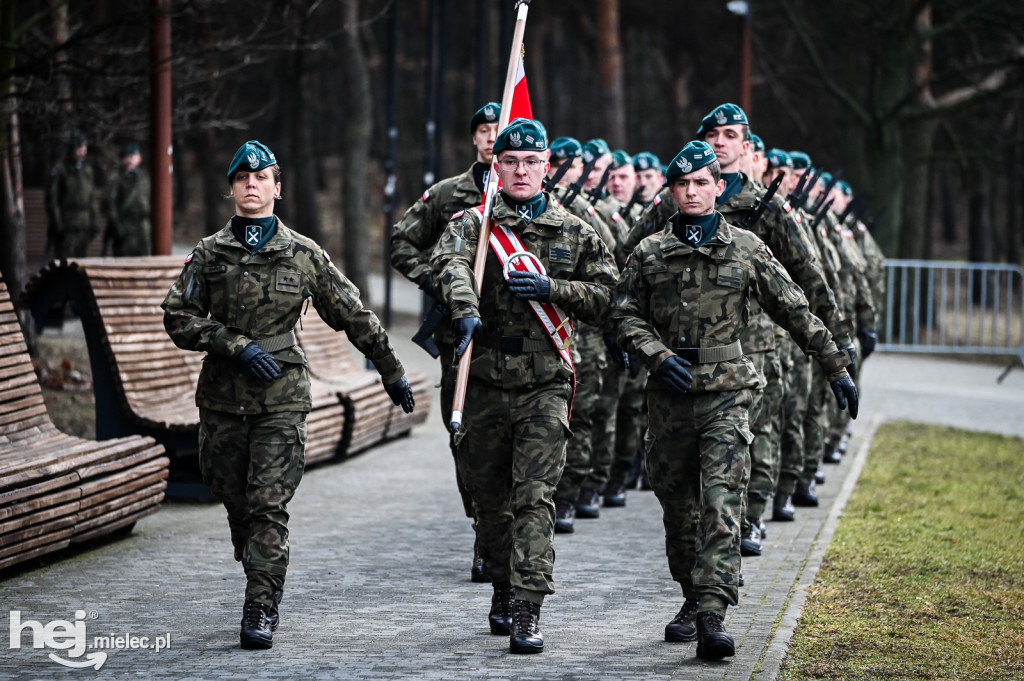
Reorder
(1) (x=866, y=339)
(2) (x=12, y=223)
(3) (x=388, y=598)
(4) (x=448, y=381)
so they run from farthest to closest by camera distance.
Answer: (2) (x=12, y=223)
(1) (x=866, y=339)
(3) (x=388, y=598)
(4) (x=448, y=381)

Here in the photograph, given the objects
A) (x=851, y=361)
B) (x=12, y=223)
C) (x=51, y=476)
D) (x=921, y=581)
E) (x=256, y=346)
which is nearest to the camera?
(x=256, y=346)

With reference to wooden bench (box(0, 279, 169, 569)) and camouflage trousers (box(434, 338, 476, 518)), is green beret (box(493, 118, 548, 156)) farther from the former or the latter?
wooden bench (box(0, 279, 169, 569))

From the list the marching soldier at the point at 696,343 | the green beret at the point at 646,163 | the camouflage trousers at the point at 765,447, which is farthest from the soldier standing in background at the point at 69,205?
the marching soldier at the point at 696,343

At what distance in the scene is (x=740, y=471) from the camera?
21.6ft

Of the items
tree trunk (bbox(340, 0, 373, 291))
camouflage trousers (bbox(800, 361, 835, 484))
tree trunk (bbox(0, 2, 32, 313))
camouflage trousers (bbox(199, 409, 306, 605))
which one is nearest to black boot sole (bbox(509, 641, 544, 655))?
camouflage trousers (bbox(199, 409, 306, 605))

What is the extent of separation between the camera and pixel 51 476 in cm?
784

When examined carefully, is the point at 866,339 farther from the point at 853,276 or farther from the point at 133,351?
the point at 133,351

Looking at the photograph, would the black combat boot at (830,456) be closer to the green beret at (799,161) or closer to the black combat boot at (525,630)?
the green beret at (799,161)

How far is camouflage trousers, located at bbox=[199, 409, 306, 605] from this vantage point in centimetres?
661

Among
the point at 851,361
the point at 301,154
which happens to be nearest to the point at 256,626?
the point at 851,361

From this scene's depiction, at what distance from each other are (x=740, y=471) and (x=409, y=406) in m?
1.46

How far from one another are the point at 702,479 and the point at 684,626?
2.17 ft

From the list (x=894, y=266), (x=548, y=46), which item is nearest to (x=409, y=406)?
(x=894, y=266)

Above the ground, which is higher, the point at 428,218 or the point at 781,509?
the point at 428,218
